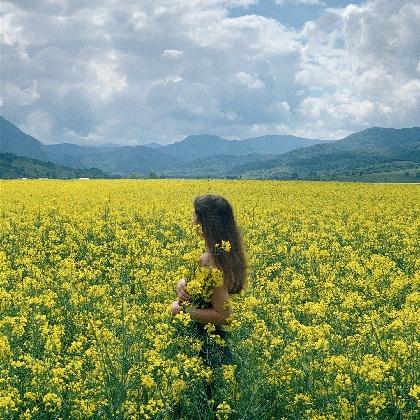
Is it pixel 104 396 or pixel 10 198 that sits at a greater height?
pixel 10 198

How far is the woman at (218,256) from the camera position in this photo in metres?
5.20

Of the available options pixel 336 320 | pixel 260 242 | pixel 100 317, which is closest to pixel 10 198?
pixel 260 242

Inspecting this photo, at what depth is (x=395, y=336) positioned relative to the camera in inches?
252

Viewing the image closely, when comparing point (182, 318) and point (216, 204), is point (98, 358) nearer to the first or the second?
point (182, 318)

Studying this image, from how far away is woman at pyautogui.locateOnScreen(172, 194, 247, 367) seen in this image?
5203mm

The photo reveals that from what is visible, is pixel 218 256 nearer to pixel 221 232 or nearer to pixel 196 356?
pixel 221 232

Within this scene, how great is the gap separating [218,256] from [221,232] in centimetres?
23

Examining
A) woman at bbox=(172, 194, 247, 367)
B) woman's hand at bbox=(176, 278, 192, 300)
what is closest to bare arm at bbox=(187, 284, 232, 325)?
woman at bbox=(172, 194, 247, 367)

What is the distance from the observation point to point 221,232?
5.30 metres

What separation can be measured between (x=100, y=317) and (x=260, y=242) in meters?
7.95

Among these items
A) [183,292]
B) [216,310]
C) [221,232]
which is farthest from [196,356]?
[221,232]

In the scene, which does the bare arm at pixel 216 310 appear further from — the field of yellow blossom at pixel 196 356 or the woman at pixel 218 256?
the field of yellow blossom at pixel 196 356

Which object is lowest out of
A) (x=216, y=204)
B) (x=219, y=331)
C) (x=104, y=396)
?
(x=104, y=396)

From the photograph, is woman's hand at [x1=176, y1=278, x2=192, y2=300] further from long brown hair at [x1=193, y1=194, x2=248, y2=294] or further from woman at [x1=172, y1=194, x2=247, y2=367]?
long brown hair at [x1=193, y1=194, x2=248, y2=294]
